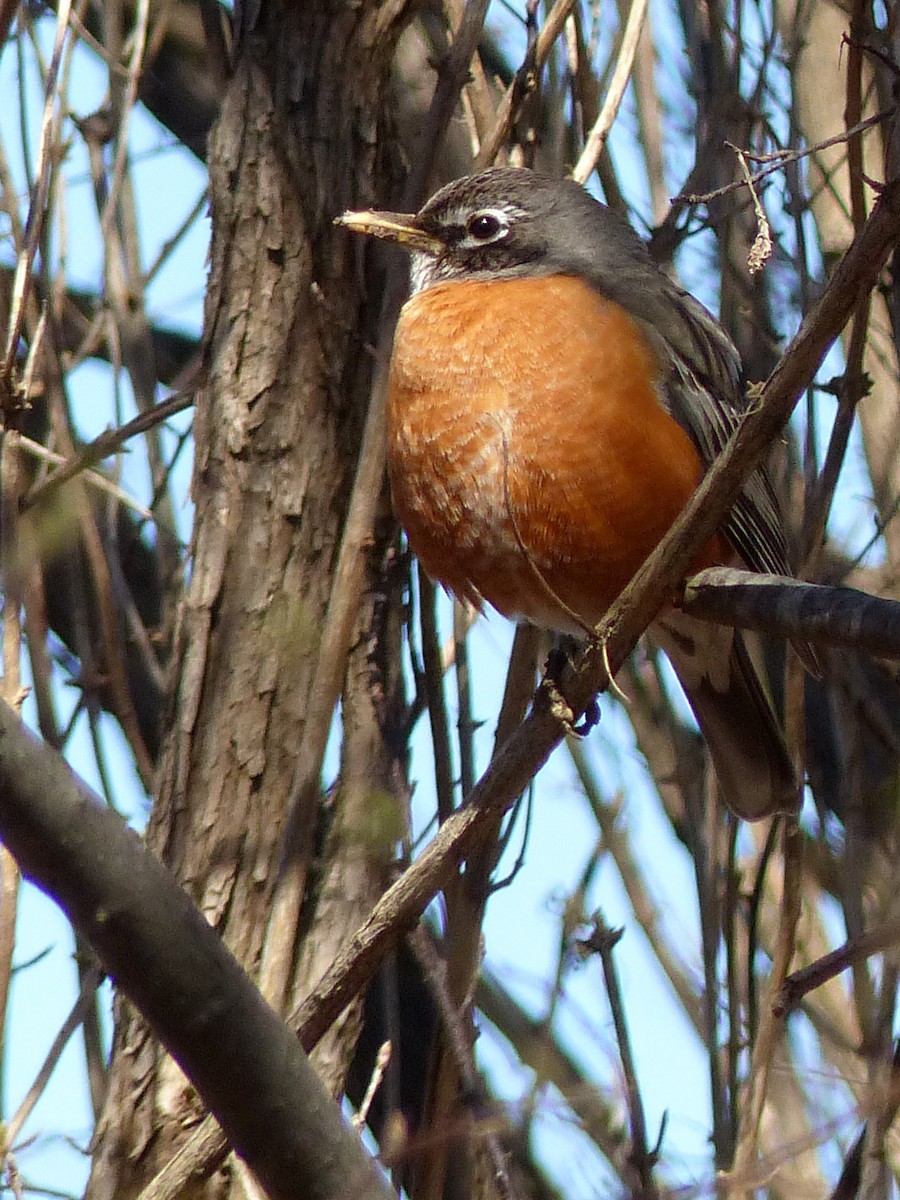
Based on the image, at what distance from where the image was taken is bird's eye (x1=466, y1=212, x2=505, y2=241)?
4.22m

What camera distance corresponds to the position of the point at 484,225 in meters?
4.24

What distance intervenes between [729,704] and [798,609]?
2004 mm

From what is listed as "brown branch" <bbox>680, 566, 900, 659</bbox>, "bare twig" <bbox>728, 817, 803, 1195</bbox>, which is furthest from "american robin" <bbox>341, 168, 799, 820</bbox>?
"brown branch" <bbox>680, 566, 900, 659</bbox>

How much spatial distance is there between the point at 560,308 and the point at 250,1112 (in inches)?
92.3

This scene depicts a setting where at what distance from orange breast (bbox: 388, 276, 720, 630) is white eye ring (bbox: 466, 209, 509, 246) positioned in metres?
0.40

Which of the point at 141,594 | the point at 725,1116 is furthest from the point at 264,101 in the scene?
the point at 725,1116

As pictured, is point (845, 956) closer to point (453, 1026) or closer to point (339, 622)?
point (453, 1026)

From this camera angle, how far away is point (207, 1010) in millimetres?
1850

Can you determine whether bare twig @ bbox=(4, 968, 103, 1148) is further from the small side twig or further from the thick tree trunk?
the small side twig

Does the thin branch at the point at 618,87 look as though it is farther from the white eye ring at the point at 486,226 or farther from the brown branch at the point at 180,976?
the brown branch at the point at 180,976

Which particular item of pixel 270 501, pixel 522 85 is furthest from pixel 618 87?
pixel 270 501

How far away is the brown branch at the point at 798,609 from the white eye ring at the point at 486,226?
1818 millimetres

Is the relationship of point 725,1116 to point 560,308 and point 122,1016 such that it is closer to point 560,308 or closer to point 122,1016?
point 122,1016

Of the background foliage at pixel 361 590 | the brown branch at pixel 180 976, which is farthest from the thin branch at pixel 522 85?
the brown branch at pixel 180 976
